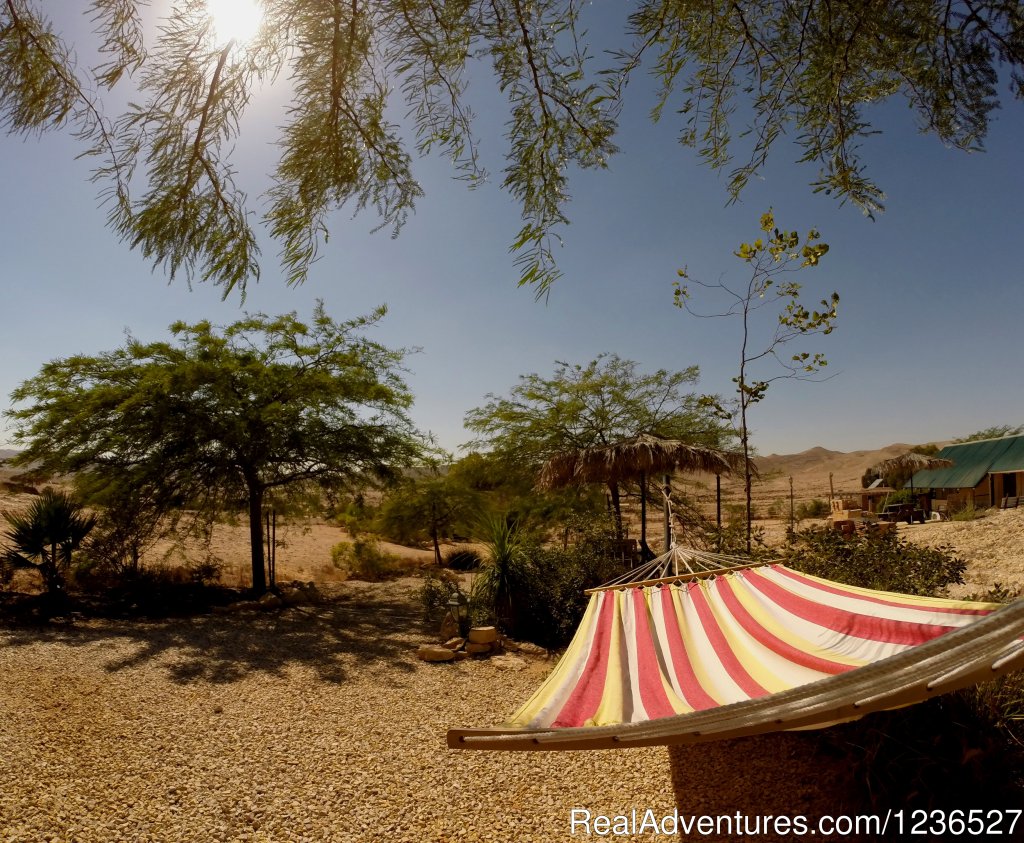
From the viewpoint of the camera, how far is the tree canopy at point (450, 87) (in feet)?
6.27

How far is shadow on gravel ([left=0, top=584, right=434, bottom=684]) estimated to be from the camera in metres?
4.53

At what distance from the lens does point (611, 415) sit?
30.6ft

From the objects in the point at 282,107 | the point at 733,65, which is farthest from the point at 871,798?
the point at 282,107

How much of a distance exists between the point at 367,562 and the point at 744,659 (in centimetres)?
922

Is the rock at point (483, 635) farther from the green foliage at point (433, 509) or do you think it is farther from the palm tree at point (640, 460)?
the green foliage at point (433, 509)

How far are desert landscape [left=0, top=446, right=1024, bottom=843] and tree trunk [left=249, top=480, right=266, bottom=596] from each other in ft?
6.64

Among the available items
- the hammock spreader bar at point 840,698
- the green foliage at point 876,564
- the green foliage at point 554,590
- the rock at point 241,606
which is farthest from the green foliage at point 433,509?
the hammock spreader bar at point 840,698

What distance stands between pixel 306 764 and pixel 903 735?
9.35 feet

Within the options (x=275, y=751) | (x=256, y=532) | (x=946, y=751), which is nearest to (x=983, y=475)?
(x=946, y=751)

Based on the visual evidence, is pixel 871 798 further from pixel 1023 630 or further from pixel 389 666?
pixel 389 666

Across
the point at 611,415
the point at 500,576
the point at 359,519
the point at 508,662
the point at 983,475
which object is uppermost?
the point at 611,415

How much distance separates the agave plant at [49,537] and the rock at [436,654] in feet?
16.0

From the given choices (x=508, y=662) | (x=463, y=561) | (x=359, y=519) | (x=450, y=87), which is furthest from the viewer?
(x=463, y=561)

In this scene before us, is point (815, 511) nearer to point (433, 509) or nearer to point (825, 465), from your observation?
point (433, 509)
